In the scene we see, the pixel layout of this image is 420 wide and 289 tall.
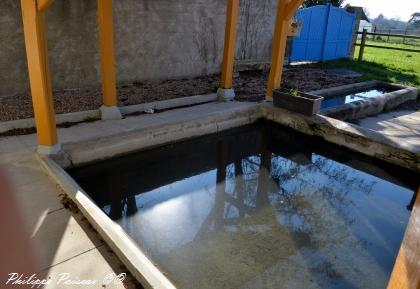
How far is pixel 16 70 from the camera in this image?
18.9 feet

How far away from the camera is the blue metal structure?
1102 centimetres

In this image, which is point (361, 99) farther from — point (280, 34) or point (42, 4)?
point (42, 4)

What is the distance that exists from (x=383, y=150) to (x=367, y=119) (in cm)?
201

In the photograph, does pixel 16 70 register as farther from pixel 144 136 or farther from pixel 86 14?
pixel 144 136

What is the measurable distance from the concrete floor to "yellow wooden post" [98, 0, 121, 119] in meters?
4.33

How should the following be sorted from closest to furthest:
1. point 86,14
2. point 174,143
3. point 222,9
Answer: point 174,143
point 86,14
point 222,9

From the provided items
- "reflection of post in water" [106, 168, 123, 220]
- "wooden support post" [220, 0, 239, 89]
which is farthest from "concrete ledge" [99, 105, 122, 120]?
"wooden support post" [220, 0, 239, 89]

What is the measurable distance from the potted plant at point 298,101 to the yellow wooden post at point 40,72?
12.6ft

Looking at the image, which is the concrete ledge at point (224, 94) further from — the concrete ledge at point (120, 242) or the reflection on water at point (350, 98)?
the concrete ledge at point (120, 242)

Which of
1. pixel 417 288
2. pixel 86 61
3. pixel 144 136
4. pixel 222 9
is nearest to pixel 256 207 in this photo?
pixel 144 136

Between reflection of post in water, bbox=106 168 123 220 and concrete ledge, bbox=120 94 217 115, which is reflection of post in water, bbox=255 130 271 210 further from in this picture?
concrete ledge, bbox=120 94 217 115

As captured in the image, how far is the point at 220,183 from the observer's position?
4250mm

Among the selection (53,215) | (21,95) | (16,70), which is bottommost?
(53,215)

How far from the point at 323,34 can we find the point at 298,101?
22.6ft
